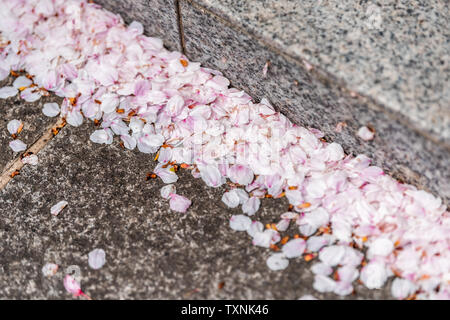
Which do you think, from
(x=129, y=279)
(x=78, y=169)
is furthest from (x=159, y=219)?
(x=78, y=169)

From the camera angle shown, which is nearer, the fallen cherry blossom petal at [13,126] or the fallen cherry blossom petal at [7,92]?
the fallen cherry blossom petal at [13,126]

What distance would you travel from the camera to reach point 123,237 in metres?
2.19

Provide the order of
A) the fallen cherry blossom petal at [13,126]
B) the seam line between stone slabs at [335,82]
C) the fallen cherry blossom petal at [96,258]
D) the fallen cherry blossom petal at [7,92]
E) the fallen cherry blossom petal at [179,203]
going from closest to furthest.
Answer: the seam line between stone slabs at [335,82]
the fallen cherry blossom petal at [96,258]
the fallen cherry blossom petal at [179,203]
the fallen cherry blossom petal at [13,126]
the fallen cherry blossom petal at [7,92]

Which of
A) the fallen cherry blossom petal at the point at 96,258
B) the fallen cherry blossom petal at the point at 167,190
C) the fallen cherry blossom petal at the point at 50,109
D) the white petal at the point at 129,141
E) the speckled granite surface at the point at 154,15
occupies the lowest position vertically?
the fallen cherry blossom petal at the point at 96,258

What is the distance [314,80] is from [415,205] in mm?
656

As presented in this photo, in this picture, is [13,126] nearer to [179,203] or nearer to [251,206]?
[179,203]

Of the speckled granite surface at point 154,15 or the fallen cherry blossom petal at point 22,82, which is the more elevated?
the speckled granite surface at point 154,15

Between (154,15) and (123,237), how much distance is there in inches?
46.2

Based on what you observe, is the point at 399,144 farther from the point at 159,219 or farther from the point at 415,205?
the point at 159,219

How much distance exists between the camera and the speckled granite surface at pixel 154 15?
101 inches

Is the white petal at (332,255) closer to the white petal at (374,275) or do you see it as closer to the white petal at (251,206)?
A: the white petal at (374,275)

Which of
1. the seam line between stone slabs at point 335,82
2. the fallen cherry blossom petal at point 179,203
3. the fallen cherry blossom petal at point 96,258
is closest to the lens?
the seam line between stone slabs at point 335,82

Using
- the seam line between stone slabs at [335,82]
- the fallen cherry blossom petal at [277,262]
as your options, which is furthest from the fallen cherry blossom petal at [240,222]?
the seam line between stone slabs at [335,82]

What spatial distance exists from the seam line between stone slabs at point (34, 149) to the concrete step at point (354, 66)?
813 millimetres
